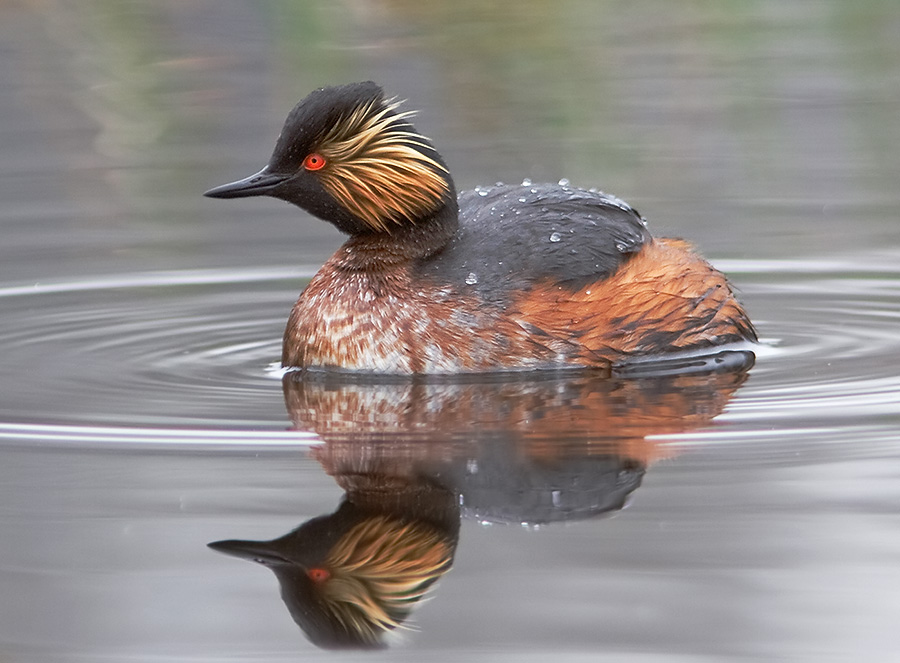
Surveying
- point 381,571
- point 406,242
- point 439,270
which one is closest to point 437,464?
point 381,571

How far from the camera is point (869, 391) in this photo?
653cm

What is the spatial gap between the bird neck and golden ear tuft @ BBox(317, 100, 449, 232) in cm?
5

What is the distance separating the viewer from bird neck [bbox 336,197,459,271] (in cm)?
729

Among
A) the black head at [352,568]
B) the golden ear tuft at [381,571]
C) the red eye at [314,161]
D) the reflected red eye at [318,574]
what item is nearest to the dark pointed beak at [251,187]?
the red eye at [314,161]

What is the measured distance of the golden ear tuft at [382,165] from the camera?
723cm

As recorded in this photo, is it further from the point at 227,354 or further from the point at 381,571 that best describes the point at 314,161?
the point at 381,571

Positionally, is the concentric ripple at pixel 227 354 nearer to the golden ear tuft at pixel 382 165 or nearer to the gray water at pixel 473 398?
the gray water at pixel 473 398

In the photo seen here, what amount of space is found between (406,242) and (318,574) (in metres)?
2.93

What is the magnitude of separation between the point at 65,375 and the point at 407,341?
1.45 m

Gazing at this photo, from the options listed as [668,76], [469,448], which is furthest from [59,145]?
[469,448]

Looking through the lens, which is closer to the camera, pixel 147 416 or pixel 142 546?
pixel 142 546

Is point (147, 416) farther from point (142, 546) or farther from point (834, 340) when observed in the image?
point (834, 340)

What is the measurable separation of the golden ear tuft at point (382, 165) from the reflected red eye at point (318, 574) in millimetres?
2887

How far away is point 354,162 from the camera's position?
285 inches
